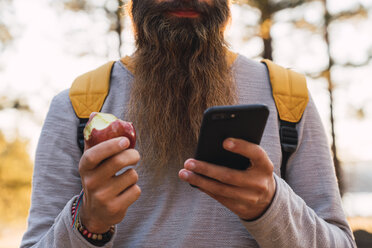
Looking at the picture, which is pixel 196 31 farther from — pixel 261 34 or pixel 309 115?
pixel 261 34

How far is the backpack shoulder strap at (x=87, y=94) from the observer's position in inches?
75.3

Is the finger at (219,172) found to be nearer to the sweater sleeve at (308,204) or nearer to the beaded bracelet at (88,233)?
the sweater sleeve at (308,204)

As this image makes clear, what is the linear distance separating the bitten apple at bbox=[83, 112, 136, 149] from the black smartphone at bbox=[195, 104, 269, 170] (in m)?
0.34

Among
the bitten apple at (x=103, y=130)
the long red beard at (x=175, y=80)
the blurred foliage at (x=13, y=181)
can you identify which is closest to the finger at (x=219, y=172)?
the bitten apple at (x=103, y=130)

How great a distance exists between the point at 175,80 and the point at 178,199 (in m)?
0.67

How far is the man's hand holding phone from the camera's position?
1.25 meters

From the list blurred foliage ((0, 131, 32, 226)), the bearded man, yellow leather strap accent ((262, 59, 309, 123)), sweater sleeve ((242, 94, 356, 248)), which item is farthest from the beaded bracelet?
blurred foliage ((0, 131, 32, 226))

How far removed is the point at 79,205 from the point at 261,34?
9.16m

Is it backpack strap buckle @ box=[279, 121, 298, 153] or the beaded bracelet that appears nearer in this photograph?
the beaded bracelet

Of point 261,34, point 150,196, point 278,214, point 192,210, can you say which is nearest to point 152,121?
point 150,196

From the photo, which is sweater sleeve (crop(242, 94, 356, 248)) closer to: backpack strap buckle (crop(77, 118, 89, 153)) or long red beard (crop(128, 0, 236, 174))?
long red beard (crop(128, 0, 236, 174))

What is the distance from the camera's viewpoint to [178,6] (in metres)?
1.94

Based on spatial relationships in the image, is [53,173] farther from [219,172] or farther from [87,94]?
[219,172]

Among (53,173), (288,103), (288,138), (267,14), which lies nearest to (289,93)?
(288,103)
